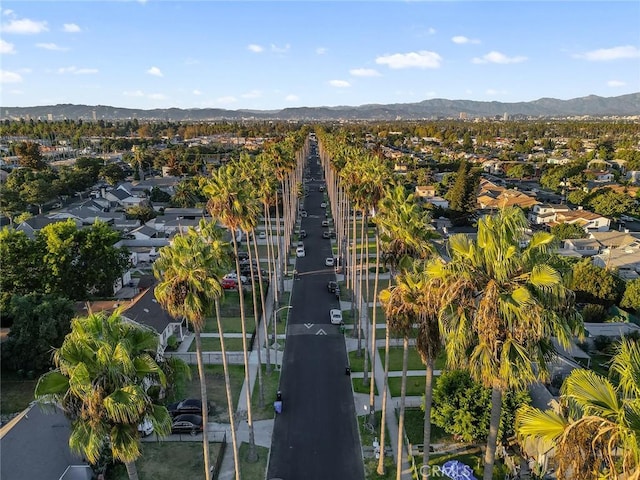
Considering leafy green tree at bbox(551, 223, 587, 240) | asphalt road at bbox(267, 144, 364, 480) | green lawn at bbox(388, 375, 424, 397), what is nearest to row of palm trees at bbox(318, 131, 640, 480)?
asphalt road at bbox(267, 144, 364, 480)

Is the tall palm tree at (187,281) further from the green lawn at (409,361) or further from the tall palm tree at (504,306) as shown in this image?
the green lawn at (409,361)

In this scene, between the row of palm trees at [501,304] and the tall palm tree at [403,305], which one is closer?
the row of palm trees at [501,304]

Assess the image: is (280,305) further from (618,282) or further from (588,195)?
(588,195)

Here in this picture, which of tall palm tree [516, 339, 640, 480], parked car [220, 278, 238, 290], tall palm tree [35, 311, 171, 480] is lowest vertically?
parked car [220, 278, 238, 290]

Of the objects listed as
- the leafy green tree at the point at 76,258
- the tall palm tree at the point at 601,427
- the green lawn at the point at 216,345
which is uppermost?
the tall palm tree at the point at 601,427

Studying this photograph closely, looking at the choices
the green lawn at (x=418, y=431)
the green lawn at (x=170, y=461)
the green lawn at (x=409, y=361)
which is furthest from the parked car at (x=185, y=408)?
the green lawn at (x=409, y=361)

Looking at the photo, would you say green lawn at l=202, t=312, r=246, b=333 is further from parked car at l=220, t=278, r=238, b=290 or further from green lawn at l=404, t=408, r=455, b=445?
green lawn at l=404, t=408, r=455, b=445

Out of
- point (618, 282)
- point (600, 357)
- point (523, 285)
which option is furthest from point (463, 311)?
point (618, 282)
